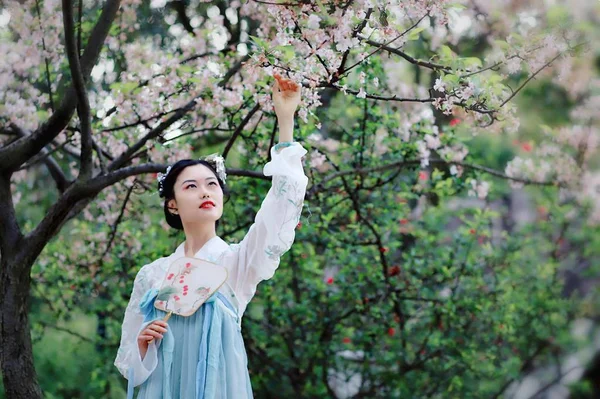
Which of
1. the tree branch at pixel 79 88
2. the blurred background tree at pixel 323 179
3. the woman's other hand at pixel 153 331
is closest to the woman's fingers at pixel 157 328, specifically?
→ the woman's other hand at pixel 153 331

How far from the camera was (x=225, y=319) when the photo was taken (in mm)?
2203

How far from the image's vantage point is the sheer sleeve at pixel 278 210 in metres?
2.12

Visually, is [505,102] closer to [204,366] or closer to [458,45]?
[204,366]

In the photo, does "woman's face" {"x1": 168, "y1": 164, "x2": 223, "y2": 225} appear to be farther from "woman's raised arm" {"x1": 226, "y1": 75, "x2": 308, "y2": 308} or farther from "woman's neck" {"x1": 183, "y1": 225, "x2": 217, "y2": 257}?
"woman's raised arm" {"x1": 226, "y1": 75, "x2": 308, "y2": 308}

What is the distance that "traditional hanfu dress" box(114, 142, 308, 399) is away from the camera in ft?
6.97

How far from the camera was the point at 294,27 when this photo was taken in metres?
2.45

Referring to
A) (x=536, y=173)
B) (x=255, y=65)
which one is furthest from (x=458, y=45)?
(x=255, y=65)

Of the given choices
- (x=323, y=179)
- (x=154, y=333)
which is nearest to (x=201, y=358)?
(x=154, y=333)

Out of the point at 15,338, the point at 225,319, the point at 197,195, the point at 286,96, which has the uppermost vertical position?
the point at 286,96

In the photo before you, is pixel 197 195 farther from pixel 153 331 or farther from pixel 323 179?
pixel 323 179

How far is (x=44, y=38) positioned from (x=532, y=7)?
328 centimetres

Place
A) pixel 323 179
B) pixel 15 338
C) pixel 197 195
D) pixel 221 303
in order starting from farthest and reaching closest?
1. pixel 323 179
2. pixel 15 338
3. pixel 197 195
4. pixel 221 303

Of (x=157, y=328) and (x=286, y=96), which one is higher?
(x=286, y=96)

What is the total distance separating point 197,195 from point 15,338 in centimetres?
100
